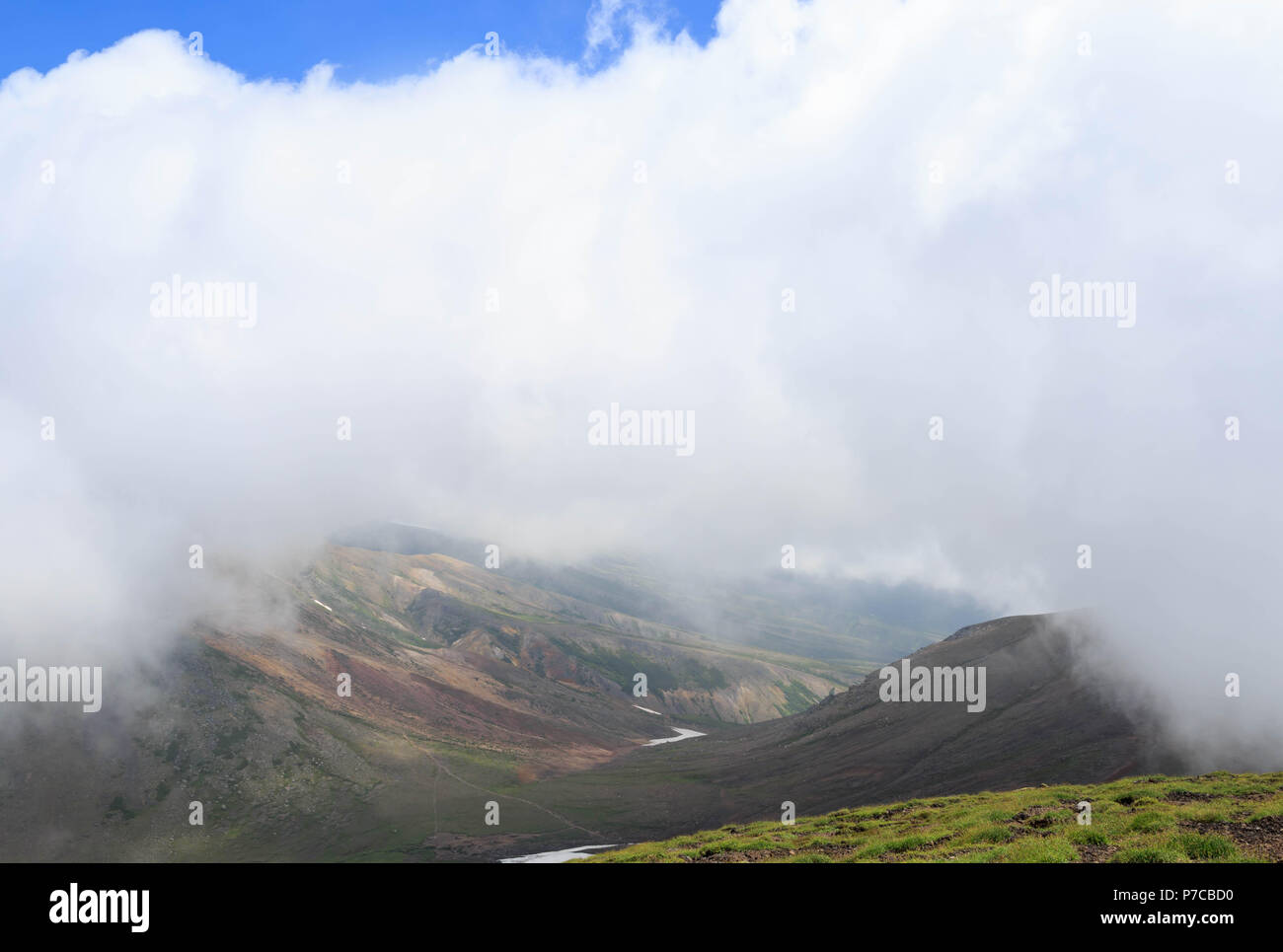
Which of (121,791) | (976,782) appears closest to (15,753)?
(121,791)

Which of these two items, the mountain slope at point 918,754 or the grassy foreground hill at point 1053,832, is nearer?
the grassy foreground hill at point 1053,832

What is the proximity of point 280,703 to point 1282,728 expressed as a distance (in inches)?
7827

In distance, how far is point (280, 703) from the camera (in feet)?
599

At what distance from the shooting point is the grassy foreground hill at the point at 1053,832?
21.3 meters

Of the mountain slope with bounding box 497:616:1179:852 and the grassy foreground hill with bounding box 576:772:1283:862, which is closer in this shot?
the grassy foreground hill with bounding box 576:772:1283:862

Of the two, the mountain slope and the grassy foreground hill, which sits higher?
the grassy foreground hill

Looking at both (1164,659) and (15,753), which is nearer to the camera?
(1164,659)

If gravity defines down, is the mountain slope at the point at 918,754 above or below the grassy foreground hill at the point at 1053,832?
below

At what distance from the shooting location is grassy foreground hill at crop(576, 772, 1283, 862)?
21267 mm

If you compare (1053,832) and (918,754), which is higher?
(1053,832)

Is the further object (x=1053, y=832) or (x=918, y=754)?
(x=918, y=754)

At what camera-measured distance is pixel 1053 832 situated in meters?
26.7
